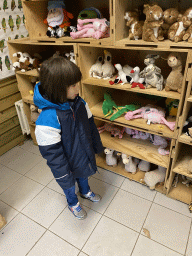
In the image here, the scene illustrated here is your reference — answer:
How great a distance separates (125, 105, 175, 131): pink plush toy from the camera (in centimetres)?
147

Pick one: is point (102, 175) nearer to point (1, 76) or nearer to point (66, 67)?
point (66, 67)

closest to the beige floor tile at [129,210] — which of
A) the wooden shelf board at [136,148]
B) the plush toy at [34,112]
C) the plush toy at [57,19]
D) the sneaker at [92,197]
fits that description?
the sneaker at [92,197]

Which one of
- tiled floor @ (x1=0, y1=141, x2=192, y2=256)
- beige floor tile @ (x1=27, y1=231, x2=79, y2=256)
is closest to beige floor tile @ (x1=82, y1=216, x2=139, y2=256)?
tiled floor @ (x1=0, y1=141, x2=192, y2=256)

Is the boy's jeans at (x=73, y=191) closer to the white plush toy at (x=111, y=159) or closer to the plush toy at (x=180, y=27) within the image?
the white plush toy at (x=111, y=159)

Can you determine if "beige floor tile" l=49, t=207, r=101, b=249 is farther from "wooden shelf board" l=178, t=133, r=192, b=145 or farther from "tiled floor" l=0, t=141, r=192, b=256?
"wooden shelf board" l=178, t=133, r=192, b=145

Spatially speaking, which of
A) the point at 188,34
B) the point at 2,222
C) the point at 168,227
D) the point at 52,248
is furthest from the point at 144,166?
the point at 2,222

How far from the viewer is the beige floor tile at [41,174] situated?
75.6 inches

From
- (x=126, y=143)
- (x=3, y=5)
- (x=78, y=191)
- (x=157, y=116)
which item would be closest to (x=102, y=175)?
(x=78, y=191)

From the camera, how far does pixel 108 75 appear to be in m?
1.61

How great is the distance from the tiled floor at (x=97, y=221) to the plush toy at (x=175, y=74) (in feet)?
3.04

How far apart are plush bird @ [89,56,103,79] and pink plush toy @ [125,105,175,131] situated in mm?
403

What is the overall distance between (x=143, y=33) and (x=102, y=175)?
1.27 meters

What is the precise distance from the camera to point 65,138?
1191 millimetres

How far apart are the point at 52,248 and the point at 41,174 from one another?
75cm
